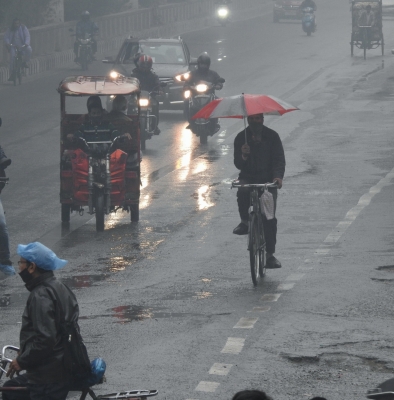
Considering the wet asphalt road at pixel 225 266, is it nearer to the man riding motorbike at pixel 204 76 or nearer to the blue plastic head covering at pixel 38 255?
the man riding motorbike at pixel 204 76

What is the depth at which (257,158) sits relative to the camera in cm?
1192

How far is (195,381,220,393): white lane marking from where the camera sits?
778cm

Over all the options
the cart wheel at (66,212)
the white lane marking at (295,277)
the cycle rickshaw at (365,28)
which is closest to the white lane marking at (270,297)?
the white lane marking at (295,277)

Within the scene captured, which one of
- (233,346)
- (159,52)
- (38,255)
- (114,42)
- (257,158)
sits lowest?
(114,42)

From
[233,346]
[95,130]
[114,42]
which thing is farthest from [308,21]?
[233,346]

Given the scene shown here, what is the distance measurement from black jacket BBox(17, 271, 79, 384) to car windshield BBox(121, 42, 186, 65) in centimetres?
2233

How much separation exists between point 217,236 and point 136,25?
3705 centimetres

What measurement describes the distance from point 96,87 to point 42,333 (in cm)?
976

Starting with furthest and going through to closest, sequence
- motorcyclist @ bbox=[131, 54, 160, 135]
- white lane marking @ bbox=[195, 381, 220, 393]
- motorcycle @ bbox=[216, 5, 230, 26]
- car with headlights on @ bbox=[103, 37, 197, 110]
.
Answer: motorcycle @ bbox=[216, 5, 230, 26] → car with headlights on @ bbox=[103, 37, 197, 110] → motorcyclist @ bbox=[131, 54, 160, 135] → white lane marking @ bbox=[195, 381, 220, 393]

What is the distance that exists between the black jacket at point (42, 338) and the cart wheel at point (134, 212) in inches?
358

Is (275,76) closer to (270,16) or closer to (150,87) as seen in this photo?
(150,87)

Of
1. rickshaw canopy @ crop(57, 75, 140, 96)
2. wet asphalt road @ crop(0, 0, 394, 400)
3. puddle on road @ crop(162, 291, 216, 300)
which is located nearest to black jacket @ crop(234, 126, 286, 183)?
wet asphalt road @ crop(0, 0, 394, 400)

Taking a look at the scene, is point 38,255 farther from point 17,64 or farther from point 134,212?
point 17,64

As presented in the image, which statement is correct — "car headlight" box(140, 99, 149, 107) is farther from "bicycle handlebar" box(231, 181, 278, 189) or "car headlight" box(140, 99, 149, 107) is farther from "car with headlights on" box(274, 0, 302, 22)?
"car with headlights on" box(274, 0, 302, 22)
